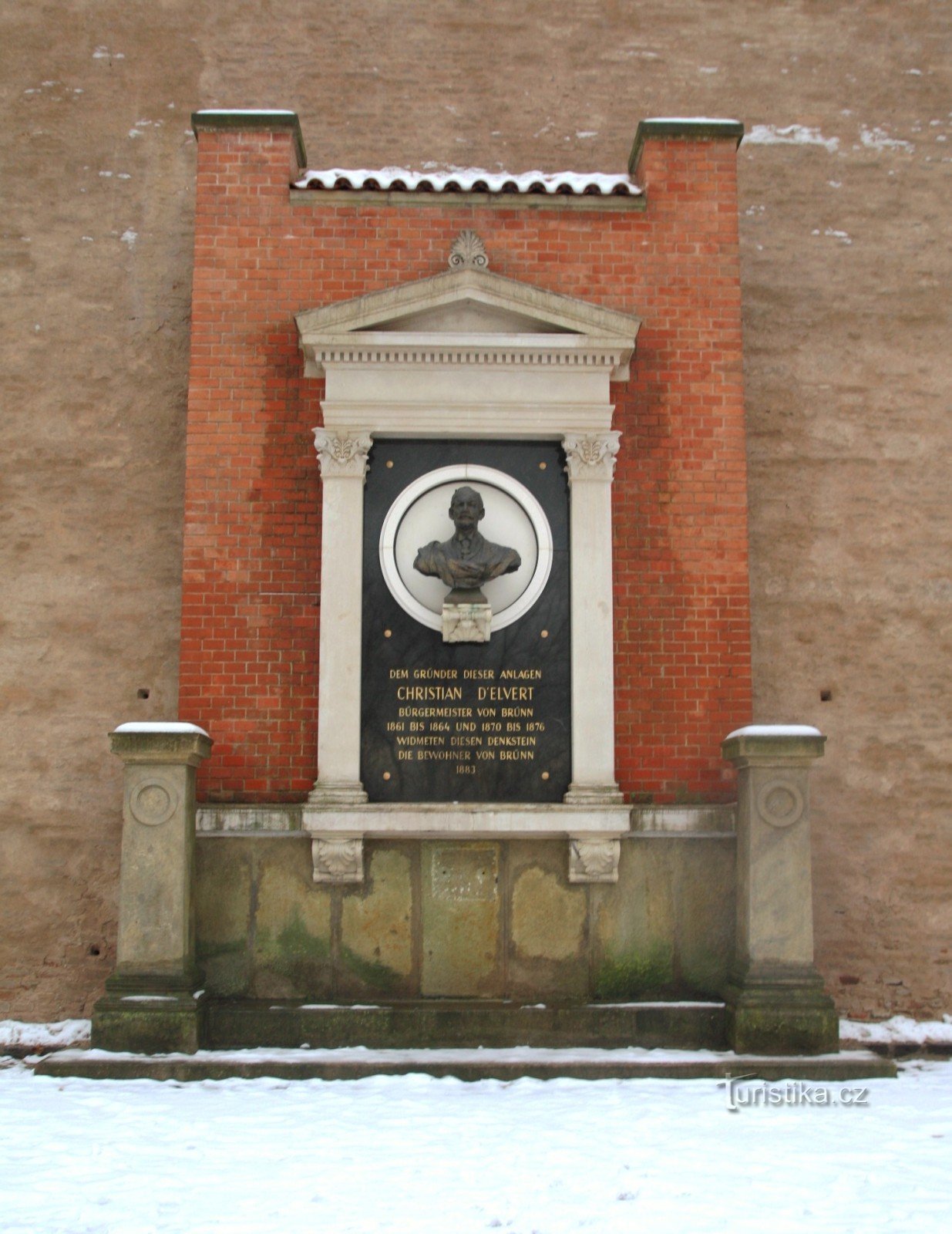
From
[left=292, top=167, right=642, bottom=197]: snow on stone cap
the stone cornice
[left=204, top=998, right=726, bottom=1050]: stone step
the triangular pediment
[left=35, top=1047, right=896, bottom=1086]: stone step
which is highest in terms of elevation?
[left=292, top=167, right=642, bottom=197]: snow on stone cap

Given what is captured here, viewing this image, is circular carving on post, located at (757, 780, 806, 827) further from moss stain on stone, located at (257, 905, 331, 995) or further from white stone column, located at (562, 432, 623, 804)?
moss stain on stone, located at (257, 905, 331, 995)

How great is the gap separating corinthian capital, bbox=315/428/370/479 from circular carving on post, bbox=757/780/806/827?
3.43 metres

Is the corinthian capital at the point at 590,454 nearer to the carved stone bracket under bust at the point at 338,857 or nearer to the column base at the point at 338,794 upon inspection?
the column base at the point at 338,794

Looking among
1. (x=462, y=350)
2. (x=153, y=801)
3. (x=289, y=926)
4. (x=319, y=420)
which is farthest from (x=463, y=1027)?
(x=462, y=350)

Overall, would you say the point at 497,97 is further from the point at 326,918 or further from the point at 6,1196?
the point at 6,1196

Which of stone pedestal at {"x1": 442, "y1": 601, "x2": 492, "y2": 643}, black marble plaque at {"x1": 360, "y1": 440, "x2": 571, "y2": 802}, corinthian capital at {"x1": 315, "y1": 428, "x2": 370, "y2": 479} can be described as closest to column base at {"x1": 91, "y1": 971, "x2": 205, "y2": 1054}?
black marble plaque at {"x1": 360, "y1": 440, "x2": 571, "y2": 802}

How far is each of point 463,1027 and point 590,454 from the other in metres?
3.89

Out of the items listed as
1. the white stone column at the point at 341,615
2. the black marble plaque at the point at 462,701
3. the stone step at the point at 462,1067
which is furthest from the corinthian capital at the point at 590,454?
the stone step at the point at 462,1067

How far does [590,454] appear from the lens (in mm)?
9320

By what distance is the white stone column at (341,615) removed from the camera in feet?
29.2

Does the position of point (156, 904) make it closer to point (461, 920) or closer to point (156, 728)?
point (156, 728)

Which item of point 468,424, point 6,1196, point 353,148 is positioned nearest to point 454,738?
point 468,424

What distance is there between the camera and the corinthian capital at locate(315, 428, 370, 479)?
925cm

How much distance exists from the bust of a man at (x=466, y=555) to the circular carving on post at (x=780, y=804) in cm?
224
